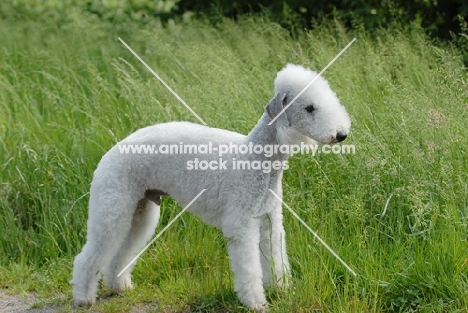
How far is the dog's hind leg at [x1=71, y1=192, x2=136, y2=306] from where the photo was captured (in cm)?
392

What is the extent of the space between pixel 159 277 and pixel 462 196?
185 cm

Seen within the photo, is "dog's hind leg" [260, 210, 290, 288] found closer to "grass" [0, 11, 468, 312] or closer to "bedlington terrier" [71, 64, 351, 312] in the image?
"bedlington terrier" [71, 64, 351, 312]

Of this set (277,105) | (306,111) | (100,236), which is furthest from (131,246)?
(306,111)

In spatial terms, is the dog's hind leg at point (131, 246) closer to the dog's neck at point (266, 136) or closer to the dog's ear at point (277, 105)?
the dog's neck at point (266, 136)

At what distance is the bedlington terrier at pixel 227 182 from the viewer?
360 cm

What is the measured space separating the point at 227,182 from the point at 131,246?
2.78ft

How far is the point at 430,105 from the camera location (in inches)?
188

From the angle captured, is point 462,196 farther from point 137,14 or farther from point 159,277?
point 137,14

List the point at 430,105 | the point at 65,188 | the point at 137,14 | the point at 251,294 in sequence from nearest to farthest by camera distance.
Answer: the point at 251,294
the point at 430,105
the point at 65,188
the point at 137,14

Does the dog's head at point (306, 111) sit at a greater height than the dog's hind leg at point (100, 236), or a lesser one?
greater

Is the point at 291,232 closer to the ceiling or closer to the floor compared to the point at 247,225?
closer to the floor

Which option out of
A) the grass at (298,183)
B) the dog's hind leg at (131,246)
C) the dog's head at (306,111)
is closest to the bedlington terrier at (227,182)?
the dog's head at (306,111)

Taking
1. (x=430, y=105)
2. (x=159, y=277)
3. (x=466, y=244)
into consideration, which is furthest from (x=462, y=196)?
(x=159, y=277)

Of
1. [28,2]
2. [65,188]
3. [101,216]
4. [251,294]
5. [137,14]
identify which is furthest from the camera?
[28,2]
